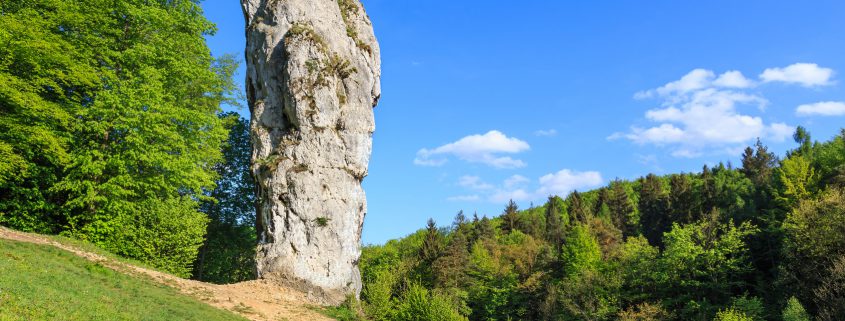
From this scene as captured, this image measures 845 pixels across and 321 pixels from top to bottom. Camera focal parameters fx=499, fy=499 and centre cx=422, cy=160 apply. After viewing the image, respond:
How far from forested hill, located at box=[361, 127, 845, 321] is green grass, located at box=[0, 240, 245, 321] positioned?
12.7m

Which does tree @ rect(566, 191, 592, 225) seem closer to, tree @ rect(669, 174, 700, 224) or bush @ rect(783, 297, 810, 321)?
tree @ rect(669, 174, 700, 224)

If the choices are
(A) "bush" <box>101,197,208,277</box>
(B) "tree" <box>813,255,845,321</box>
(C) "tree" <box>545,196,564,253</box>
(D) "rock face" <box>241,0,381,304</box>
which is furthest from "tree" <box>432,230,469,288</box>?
(B) "tree" <box>813,255,845,321</box>

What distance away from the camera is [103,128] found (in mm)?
26000

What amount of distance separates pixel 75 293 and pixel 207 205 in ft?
93.7

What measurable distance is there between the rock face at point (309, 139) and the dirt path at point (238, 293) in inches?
69.9

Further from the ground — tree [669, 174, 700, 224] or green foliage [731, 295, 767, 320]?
tree [669, 174, 700, 224]

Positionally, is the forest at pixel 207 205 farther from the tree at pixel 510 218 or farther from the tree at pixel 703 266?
the tree at pixel 510 218

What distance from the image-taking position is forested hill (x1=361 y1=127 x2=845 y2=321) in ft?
130

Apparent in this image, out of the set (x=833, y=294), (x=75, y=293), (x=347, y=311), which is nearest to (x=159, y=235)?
(x=347, y=311)

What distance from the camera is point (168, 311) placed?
725 inches

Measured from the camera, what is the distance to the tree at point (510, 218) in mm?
95438

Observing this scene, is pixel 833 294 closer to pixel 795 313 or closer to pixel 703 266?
pixel 795 313

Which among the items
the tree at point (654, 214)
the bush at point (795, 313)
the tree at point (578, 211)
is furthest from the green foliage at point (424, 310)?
the tree at point (578, 211)

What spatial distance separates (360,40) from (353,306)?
2369 centimetres
